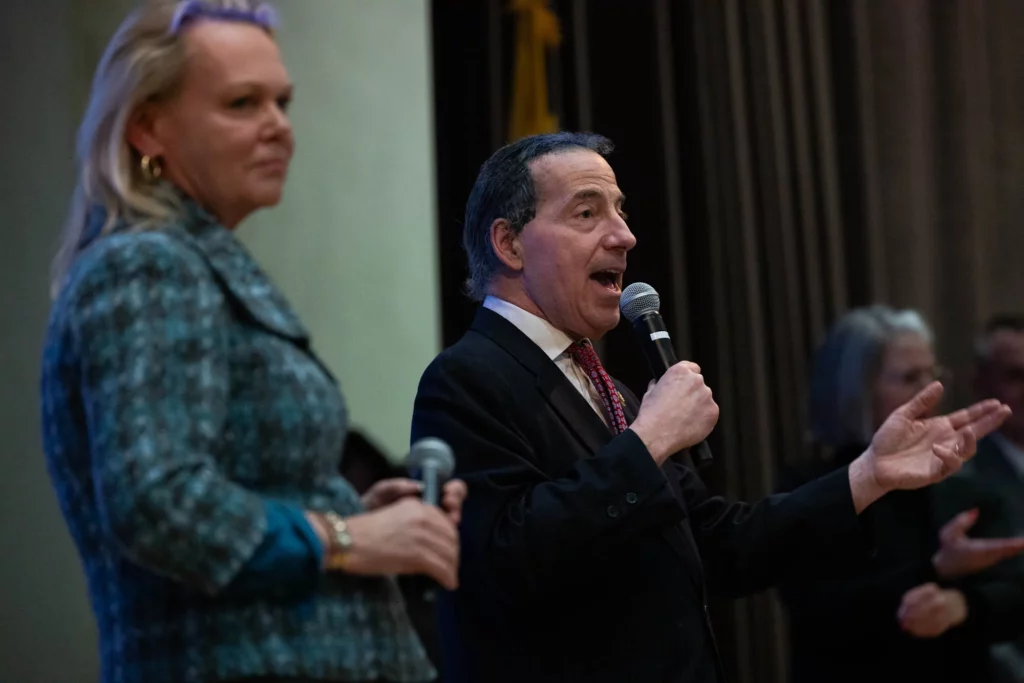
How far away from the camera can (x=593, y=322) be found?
2016 millimetres

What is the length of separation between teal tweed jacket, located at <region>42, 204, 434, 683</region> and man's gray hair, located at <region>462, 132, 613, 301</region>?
0.66 meters

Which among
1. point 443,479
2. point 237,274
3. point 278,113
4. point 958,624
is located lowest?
point 958,624

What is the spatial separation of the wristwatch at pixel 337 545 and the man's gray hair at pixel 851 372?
223cm

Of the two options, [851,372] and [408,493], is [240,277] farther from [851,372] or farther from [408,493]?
[851,372]

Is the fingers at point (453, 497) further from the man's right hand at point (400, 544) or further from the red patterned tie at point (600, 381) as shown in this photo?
A: the red patterned tie at point (600, 381)

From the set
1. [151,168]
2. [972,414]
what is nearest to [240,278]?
[151,168]

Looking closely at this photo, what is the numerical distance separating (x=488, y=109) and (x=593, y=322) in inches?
94.1

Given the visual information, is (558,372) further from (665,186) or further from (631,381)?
(665,186)

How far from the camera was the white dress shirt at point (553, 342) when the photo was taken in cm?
202

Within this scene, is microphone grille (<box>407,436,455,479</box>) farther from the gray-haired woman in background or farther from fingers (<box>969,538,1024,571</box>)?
fingers (<box>969,538,1024,571</box>)

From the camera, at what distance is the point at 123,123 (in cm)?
152

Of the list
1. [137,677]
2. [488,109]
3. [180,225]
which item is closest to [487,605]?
[137,677]

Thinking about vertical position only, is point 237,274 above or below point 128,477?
above

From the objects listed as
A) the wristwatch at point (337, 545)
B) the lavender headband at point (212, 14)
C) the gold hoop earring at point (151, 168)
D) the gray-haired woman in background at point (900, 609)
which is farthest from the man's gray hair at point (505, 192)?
the gray-haired woman in background at point (900, 609)
